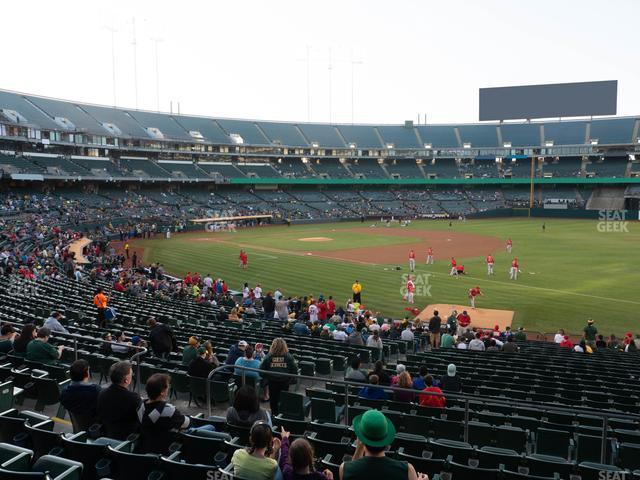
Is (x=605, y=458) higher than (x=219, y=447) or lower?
lower

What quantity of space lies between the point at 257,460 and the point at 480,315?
20.9m

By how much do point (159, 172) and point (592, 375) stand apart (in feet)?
257

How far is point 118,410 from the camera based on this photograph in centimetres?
604

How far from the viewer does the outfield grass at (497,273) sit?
2476 centimetres

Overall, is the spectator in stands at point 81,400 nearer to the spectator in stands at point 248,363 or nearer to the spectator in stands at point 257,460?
the spectator in stands at point 257,460

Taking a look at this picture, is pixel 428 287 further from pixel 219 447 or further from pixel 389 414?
pixel 219 447

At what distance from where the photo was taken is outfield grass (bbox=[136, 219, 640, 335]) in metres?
24.8

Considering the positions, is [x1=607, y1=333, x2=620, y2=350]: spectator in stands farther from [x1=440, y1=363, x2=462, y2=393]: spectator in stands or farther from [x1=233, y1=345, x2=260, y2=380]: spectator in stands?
[x1=233, y1=345, x2=260, y2=380]: spectator in stands

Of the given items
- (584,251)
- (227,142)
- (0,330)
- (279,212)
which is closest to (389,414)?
(0,330)

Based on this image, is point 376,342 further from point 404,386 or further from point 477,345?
point 404,386

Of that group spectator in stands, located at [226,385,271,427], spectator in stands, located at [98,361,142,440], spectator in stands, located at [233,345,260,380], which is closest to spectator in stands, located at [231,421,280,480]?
spectator in stands, located at [226,385,271,427]

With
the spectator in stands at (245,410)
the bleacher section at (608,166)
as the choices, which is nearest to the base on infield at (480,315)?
the spectator in stands at (245,410)

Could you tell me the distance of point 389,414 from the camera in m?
7.56

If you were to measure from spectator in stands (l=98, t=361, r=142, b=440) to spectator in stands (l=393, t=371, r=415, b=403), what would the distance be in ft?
13.8
